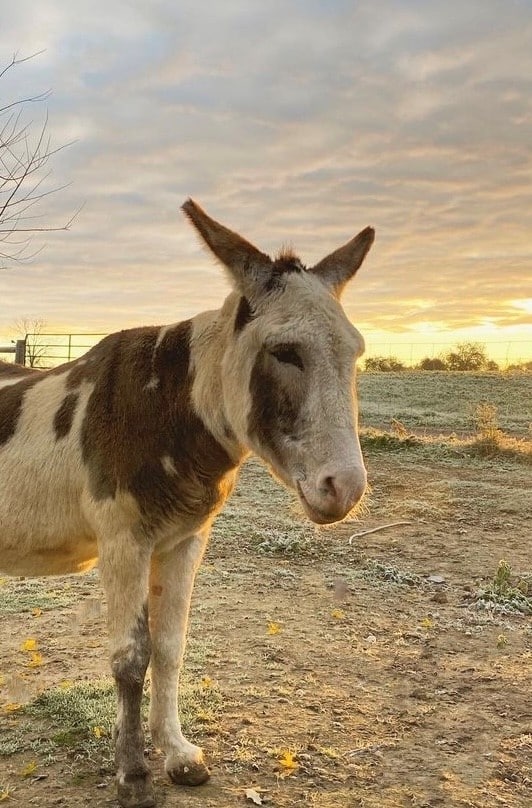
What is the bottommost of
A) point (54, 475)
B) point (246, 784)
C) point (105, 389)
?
point (246, 784)

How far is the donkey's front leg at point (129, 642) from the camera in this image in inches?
123

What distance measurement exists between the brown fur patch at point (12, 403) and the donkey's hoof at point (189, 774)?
1.84 m

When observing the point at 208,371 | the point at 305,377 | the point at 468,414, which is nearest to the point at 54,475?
the point at 208,371

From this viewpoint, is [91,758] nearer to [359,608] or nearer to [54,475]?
[54,475]

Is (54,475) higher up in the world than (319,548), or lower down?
higher up

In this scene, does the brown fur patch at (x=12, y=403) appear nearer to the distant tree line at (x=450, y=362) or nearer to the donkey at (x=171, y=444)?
the donkey at (x=171, y=444)

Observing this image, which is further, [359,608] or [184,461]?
[359,608]

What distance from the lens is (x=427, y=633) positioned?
207 inches

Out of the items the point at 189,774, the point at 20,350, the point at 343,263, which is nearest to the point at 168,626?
the point at 189,774

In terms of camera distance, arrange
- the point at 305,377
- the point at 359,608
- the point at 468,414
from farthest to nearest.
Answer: the point at 468,414 → the point at 359,608 → the point at 305,377

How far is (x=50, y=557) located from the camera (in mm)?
3652

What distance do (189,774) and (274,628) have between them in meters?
1.90

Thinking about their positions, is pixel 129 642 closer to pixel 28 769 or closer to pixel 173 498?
pixel 173 498

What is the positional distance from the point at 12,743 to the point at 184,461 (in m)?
1.81
